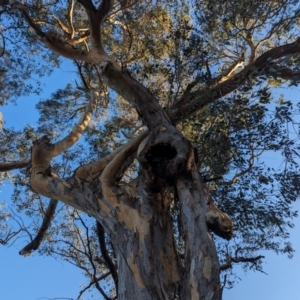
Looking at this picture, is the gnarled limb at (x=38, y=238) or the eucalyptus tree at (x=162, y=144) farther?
the gnarled limb at (x=38, y=238)

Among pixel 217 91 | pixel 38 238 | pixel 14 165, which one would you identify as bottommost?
pixel 38 238

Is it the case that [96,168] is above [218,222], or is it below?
above

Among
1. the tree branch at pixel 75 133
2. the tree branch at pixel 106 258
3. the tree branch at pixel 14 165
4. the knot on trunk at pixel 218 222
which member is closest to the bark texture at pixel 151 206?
the knot on trunk at pixel 218 222

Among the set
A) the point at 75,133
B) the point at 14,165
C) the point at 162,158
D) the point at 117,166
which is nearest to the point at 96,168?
the point at 117,166

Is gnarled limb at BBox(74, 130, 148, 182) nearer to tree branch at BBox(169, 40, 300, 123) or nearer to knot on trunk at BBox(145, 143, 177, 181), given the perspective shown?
knot on trunk at BBox(145, 143, 177, 181)

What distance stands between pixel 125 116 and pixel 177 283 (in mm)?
6486

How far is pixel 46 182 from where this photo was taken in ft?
16.6

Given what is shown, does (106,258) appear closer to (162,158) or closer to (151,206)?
(151,206)

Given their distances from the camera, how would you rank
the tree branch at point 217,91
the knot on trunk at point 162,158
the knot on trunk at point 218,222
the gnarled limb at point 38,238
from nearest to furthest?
the knot on trunk at point 218,222 < the knot on trunk at point 162,158 < the tree branch at point 217,91 < the gnarled limb at point 38,238

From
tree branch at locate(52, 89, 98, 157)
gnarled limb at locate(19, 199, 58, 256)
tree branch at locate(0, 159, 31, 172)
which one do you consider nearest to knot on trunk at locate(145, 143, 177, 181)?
tree branch at locate(52, 89, 98, 157)

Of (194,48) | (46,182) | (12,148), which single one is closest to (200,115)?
(194,48)

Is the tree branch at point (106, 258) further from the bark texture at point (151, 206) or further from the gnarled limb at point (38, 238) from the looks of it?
the gnarled limb at point (38, 238)

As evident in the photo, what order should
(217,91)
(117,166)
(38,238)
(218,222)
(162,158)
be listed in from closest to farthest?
(218,222)
(162,158)
(117,166)
(217,91)
(38,238)

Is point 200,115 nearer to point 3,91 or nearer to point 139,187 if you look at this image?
point 139,187
